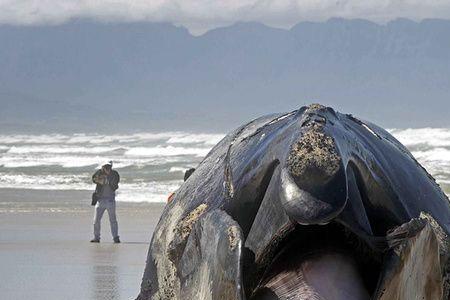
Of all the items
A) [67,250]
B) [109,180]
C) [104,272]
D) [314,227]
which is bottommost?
[104,272]

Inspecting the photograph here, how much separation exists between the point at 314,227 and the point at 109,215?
17.4 metres

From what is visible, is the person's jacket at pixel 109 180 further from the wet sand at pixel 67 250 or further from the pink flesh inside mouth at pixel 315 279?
the pink flesh inside mouth at pixel 315 279

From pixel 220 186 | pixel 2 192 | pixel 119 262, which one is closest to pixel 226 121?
pixel 2 192

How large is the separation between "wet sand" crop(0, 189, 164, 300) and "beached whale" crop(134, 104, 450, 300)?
8.73 m

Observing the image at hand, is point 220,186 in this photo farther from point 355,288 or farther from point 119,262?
point 119,262

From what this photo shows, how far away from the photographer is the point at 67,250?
17484 mm

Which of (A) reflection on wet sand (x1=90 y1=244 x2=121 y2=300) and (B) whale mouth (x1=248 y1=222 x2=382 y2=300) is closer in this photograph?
(B) whale mouth (x1=248 y1=222 x2=382 y2=300)

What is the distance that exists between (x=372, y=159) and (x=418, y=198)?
0.27 metres

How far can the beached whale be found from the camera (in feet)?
9.15

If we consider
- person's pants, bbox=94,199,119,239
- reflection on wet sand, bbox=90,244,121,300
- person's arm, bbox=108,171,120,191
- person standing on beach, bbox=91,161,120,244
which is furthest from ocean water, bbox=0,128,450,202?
reflection on wet sand, bbox=90,244,121,300

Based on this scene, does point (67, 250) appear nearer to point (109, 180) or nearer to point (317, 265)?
point (109, 180)

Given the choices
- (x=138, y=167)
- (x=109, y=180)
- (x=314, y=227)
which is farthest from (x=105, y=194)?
(x=138, y=167)

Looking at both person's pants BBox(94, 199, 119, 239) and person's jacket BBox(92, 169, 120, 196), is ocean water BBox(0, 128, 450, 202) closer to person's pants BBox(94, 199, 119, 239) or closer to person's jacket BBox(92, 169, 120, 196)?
person's jacket BBox(92, 169, 120, 196)

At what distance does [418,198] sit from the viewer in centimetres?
344
